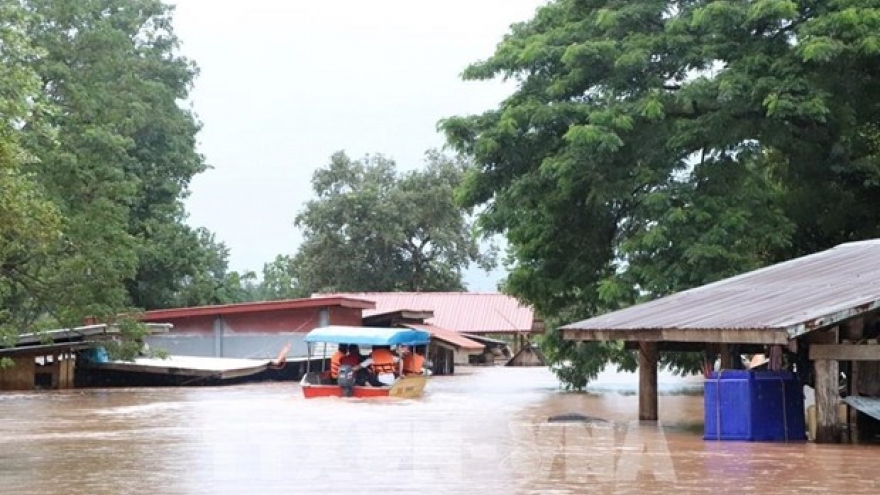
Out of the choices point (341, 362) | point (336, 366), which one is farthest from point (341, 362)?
point (336, 366)

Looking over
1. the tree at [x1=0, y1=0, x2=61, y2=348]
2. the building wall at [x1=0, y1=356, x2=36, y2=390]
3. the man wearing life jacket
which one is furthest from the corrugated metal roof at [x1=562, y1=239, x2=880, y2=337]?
the building wall at [x1=0, y1=356, x2=36, y2=390]

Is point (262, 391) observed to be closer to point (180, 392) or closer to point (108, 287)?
point (180, 392)

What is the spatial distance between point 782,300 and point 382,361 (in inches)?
603

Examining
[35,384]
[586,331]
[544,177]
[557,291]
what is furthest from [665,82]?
[35,384]

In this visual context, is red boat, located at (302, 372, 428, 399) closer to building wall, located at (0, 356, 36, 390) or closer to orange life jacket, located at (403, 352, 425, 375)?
orange life jacket, located at (403, 352, 425, 375)

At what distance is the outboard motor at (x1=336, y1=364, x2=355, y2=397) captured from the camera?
91.1 feet

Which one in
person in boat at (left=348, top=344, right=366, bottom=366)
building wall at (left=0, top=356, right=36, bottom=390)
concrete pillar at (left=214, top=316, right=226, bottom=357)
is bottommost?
building wall at (left=0, top=356, right=36, bottom=390)

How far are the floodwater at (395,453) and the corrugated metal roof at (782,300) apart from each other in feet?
4.68

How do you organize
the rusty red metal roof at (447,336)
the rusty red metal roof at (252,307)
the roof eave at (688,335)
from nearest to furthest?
the roof eave at (688,335), the rusty red metal roof at (252,307), the rusty red metal roof at (447,336)

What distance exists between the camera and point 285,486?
11.7m

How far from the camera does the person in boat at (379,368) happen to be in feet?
92.9

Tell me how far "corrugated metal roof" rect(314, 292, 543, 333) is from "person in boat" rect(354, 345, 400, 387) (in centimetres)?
2108

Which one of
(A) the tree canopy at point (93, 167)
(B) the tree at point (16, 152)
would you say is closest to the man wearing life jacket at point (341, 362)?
(A) the tree canopy at point (93, 167)

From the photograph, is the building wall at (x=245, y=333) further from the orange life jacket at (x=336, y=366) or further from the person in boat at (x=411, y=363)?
the orange life jacket at (x=336, y=366)
